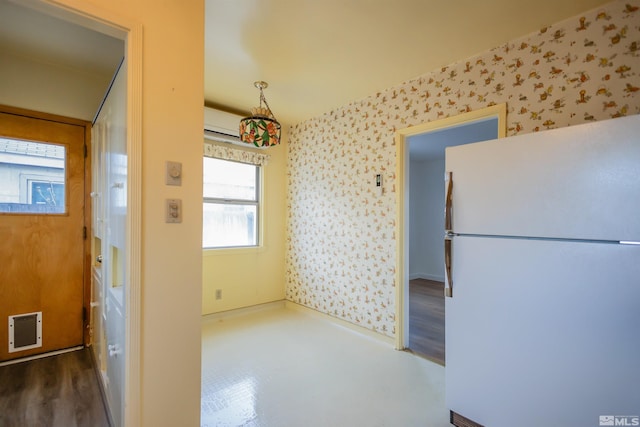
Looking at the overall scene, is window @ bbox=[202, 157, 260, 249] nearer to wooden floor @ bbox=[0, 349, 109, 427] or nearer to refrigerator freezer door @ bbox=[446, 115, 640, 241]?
wooden floor @ bbox=[0, 349, 109, 427]

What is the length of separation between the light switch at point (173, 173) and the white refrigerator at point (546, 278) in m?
1.49

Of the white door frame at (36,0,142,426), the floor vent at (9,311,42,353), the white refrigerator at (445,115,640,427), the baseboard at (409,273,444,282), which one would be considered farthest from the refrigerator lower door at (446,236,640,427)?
the baseboard at (409,273,444,282)

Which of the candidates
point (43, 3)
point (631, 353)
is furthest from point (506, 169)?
point (43, 3)

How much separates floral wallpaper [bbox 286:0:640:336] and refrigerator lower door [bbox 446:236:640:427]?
1.05 m

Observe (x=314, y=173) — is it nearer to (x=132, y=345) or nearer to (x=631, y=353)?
(x=132, y=345)

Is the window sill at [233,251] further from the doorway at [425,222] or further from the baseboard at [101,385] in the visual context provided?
the doorway at [425,222]

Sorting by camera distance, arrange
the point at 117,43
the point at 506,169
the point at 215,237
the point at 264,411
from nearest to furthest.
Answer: the point at 506,169 < the point at 264,411 < the point at 117,43 < the point at 215,237

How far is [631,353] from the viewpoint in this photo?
121 cm

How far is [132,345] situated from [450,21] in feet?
8.43

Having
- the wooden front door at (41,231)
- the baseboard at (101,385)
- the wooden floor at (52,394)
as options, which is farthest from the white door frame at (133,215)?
the wooden front door at (41,231)

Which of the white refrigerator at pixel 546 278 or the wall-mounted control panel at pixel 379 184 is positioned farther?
the wall-mounted control panel at pixel 379 184

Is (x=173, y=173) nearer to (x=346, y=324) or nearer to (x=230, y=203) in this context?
(x=230, y=203)

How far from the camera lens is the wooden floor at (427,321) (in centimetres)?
278

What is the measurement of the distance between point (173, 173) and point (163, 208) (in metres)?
0.17
